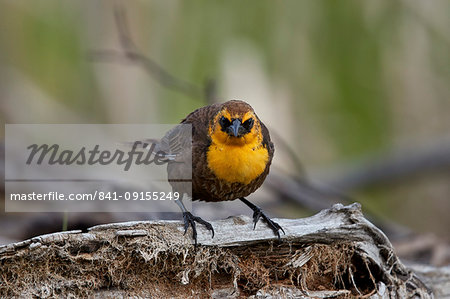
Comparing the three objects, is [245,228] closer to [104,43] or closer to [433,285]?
[433,285]

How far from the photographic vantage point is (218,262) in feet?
10.5

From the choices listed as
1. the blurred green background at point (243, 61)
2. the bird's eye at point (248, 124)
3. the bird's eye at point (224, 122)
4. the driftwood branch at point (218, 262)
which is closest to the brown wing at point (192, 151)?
the bird's eye at point (224, 122)

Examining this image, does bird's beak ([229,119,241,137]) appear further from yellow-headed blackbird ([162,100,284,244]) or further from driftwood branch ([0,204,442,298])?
driftwood branch ([0,204,442,298])

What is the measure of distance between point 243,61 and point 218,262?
3.85 meters

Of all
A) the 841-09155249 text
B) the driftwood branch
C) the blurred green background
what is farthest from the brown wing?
the blurred green background

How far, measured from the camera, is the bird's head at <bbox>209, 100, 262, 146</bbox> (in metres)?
3.51

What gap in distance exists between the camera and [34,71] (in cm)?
695

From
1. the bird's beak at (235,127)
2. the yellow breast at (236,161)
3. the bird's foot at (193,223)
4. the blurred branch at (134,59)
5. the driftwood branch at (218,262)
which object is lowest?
the driftwood branch at (218,262)

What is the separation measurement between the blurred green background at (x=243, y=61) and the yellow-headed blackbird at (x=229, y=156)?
2901 millimetres

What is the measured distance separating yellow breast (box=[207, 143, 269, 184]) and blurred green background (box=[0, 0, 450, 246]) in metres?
2.98

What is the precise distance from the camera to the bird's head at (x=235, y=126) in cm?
351

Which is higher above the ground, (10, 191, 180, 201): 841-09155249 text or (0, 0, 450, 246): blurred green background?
(0, 0, 450, 246): blurred green background

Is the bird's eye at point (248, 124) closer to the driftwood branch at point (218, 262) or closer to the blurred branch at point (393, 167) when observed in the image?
the driftwood branch at point (218, 262)

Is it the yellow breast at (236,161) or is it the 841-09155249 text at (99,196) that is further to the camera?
the 841-09155249 text at (99,196)
